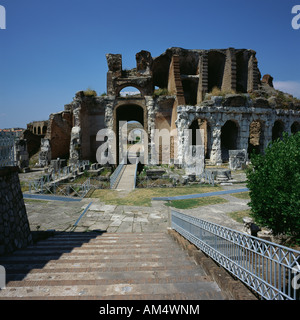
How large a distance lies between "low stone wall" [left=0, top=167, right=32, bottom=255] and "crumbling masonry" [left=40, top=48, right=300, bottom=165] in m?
15.8

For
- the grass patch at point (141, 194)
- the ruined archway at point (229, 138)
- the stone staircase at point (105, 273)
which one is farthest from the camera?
the ruined archway at point (229, 138)

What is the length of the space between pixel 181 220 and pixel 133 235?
1.61m

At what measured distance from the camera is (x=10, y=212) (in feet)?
16.0

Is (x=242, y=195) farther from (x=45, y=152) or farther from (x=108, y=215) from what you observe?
(x=45, y=152)

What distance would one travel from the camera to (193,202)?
10.5 m

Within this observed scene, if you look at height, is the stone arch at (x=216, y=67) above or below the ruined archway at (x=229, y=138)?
above

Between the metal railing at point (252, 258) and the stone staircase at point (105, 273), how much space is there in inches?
15.4

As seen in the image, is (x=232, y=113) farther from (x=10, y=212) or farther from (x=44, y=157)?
(x=10, y=212)

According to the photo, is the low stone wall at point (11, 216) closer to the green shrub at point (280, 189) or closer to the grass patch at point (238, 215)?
the green shrub at point (280, 189)

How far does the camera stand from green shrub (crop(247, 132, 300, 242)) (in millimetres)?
4828

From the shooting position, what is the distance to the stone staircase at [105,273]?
285 centimetres

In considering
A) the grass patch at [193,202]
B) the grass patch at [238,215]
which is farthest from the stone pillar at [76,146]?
the grass patch at [238,215]
